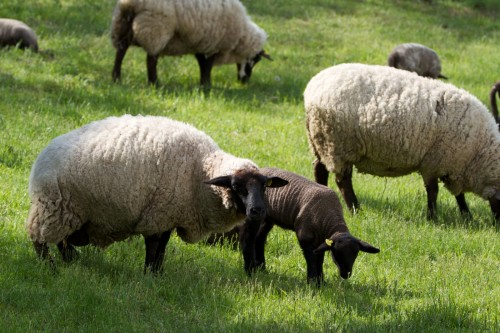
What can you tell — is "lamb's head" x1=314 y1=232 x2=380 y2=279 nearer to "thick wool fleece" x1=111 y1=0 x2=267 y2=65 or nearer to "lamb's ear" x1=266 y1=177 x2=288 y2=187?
"lamb's ear" x1=266 y1=177 x2=288 y2=187

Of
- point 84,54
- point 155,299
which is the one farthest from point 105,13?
point 155,299

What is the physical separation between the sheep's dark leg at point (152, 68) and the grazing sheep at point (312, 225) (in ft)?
23.7

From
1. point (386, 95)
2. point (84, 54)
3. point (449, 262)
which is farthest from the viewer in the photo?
point (84, 54)

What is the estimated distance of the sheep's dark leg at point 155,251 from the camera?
6.97m

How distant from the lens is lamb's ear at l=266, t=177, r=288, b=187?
6.88m

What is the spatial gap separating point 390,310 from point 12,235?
11.0 ft

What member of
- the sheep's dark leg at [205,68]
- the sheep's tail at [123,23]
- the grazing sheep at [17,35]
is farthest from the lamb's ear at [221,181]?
the grazing sheep at [17,35]

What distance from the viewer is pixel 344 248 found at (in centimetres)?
686

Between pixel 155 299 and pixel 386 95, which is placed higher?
pixel 386 95

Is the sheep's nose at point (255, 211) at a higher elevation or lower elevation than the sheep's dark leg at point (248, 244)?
higher

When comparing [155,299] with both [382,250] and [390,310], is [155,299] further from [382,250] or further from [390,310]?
[382,250]

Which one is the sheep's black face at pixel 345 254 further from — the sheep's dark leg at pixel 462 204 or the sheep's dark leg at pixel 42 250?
the sheep's dark leg at pixel 462 204

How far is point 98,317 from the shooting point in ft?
19.5

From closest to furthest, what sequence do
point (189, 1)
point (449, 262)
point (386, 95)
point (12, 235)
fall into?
point (12, 235)
point (449, 262)
point (386, 95)
point (189, 1)
